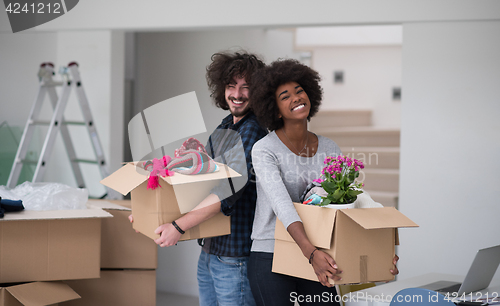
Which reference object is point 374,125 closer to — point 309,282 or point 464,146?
point 464,146

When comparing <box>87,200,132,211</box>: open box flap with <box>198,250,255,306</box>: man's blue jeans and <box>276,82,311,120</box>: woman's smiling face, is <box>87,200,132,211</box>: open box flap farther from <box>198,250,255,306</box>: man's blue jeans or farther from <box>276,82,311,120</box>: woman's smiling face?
<box>276,82,311,120</box>: woman's smiling face

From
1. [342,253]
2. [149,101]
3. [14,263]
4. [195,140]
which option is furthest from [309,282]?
[149,101]

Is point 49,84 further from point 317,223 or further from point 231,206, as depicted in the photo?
point 317,223

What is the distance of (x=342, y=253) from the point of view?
1.19 meters

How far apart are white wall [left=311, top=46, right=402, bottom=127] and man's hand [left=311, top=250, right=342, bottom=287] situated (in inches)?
164

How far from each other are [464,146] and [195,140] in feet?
5.25

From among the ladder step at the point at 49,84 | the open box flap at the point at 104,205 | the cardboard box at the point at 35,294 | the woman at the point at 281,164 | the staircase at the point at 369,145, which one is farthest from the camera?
the staircase at the point at 369,145

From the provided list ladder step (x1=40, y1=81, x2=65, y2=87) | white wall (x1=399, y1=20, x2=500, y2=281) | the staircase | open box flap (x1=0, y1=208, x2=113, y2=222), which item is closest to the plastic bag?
open box flap (x1=0, y1=208, x2=113, y2=222)

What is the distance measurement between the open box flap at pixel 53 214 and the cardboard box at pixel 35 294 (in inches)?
10.9

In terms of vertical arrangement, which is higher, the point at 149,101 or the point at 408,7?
the point at 408,7

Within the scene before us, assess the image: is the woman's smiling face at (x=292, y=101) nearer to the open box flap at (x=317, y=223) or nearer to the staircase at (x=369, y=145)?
the open box flap at (x=317, y=223)

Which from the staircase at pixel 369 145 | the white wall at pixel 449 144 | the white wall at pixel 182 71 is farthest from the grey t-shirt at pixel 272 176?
the staircase at pixel 369 145

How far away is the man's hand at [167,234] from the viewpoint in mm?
1397

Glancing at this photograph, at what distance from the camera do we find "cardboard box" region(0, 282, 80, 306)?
5.68ft
